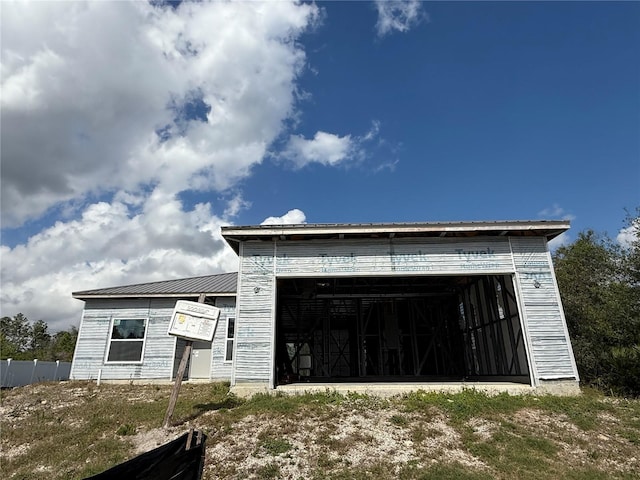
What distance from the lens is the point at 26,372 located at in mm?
22562

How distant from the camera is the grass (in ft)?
23.6

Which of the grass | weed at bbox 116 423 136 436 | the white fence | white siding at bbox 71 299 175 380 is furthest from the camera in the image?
the white fence

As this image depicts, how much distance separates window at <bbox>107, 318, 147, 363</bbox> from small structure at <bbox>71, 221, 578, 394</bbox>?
56mm

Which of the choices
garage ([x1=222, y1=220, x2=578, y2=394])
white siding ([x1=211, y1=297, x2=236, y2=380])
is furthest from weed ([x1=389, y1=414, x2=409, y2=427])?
white siding ([x1=211, y1=297, x2=236, y2=380])

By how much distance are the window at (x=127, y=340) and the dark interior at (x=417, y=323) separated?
242 inches

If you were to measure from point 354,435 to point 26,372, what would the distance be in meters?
22.7

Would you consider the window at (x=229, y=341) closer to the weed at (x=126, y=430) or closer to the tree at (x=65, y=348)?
the weed at (x=126, y=430)

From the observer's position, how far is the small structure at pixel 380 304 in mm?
12008

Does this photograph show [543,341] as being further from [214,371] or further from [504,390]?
[214,371]

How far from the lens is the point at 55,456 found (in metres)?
8.17

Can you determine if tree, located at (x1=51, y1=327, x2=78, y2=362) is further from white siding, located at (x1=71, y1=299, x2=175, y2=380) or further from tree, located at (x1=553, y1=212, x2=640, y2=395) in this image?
tree, located at (x1=553, y1=212, x2=640, y2=395)

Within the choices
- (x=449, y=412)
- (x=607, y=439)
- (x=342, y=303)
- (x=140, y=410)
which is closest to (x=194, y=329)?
(x=140, y=410)

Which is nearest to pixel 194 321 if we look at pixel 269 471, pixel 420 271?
pixel 269 471

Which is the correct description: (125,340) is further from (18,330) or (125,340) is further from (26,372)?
(18,330)
